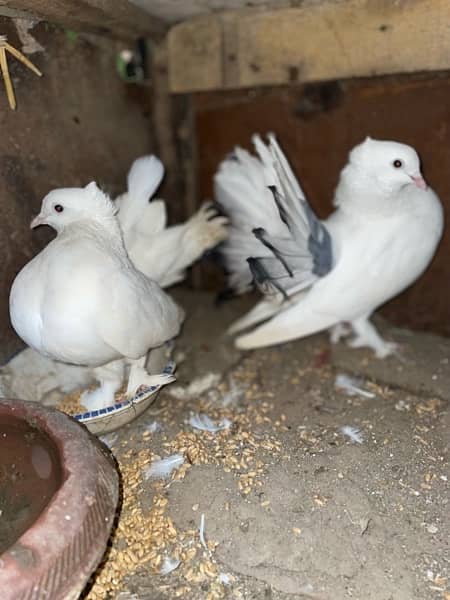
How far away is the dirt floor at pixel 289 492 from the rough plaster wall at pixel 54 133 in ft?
3.01

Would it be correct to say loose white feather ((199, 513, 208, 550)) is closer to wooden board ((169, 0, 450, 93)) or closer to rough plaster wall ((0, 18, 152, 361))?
rough plaster wall ((0, 18, 152, 361))

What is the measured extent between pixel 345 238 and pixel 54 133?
1427 millimetres

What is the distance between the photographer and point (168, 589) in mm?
1665

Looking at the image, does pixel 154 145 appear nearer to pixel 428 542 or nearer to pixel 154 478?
pixel 154 478

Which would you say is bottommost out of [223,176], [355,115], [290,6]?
[223,176]

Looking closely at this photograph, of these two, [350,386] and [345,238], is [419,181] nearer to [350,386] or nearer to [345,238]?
[345,238]

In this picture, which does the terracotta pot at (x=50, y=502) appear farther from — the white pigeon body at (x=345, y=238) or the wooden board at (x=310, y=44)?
the wooden board at (x=310, y=44)

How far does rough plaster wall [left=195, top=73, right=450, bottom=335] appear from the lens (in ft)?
8.85

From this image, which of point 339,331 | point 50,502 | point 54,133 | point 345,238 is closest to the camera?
point 50,502

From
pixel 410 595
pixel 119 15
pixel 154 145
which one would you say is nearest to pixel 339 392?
pixel 410 595

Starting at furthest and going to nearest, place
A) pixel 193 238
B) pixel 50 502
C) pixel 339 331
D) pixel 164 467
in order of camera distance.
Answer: pixel 339 331
pixel 193 238
pixel 164 467
pixel 50 502

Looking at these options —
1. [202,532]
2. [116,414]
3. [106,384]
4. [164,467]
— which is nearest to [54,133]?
[106,384]

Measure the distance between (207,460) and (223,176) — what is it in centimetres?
135

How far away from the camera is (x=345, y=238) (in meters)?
2.58
